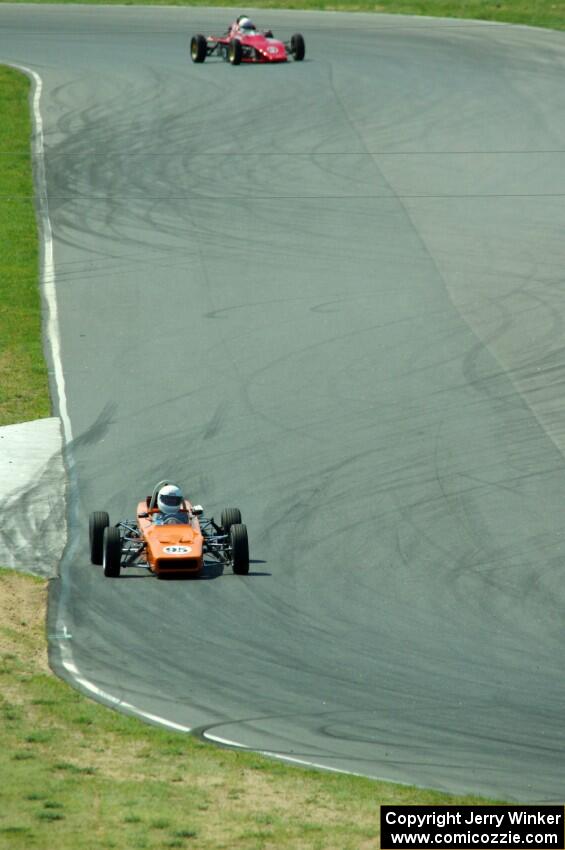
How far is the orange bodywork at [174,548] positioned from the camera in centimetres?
1972

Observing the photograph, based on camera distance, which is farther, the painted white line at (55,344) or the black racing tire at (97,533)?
the black racing tire at (97,533)

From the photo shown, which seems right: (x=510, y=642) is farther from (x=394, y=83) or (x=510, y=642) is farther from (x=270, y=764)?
(x=394, y=83)

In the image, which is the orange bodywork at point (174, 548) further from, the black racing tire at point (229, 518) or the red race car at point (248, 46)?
the red race car at point (248, 46)

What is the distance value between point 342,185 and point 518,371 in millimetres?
11077

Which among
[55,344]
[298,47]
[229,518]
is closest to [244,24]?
[298,47]

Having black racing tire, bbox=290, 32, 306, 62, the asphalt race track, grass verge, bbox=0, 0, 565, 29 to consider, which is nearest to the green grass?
the asphalt race track

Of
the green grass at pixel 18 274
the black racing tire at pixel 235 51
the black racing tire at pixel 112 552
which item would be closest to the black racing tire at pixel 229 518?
the black racing tire at pixel 112 552

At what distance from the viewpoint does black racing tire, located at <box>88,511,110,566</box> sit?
20.2m

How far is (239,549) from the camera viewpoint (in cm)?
1977

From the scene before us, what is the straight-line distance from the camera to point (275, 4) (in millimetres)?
58969

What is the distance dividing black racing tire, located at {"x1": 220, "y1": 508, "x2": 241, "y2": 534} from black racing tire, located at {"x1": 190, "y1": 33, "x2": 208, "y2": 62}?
29.3 m

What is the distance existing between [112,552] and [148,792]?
6984mm

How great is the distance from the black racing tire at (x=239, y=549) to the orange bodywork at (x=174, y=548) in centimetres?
44

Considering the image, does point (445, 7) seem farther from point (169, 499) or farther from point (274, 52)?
point (169, 499)
